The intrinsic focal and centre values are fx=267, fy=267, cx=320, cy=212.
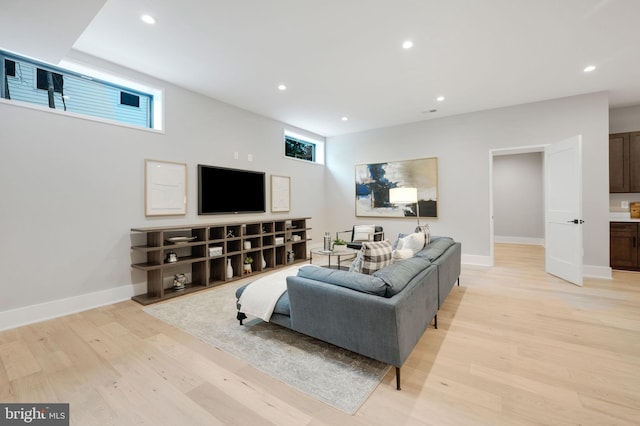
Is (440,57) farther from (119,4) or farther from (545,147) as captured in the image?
(119,4)

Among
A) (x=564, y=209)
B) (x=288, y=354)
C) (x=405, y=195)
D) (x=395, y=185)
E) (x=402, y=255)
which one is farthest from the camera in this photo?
(x=395, y=185)

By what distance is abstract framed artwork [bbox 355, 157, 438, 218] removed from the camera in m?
5.66

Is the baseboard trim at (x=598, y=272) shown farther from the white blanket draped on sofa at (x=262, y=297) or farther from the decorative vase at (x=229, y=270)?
the decorative vase at (x=229, y=270)

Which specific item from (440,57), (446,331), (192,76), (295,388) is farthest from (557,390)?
(192,76)

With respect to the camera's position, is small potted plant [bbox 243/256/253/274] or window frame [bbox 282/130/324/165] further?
window frame [bbox 282/130/324/165]

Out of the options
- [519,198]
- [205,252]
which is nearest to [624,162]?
[519,198]

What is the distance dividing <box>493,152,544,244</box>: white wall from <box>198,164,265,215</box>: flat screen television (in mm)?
7057

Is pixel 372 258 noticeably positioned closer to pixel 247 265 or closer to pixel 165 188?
pixel 247 265

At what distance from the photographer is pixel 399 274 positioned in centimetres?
195

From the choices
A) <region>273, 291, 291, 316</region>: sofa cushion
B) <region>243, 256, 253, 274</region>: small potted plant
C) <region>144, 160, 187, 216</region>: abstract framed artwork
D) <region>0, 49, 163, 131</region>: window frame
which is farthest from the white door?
<region>0, 49, 163, 131</region>: window frame

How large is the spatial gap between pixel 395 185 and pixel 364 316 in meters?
4.70

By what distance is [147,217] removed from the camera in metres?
3.66

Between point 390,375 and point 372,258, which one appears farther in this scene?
point 372,258

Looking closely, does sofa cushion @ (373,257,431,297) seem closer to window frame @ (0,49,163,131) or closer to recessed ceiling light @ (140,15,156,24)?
Answer: recessed ceiling light @ (140,15,156,24)
